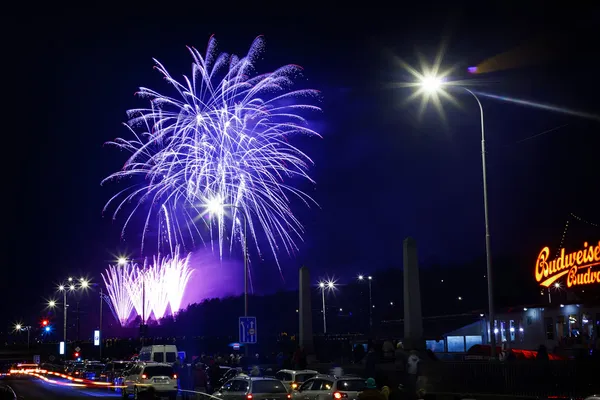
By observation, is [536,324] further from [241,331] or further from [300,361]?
[241,331]

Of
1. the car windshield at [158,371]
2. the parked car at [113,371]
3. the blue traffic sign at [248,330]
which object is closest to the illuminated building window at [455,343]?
the blue traffic sign at [248,330]

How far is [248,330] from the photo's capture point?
123 feet

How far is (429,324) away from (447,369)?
122ft

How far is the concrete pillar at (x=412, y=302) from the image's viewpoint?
1330 inches

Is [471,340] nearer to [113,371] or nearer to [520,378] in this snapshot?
[113,371]

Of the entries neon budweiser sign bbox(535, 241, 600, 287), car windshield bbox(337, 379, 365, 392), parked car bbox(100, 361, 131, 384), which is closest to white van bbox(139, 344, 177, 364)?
parked car bbox(100, 361, 131, 384)

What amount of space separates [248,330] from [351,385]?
13.7 m

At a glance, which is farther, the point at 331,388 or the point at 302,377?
the point at 302,377

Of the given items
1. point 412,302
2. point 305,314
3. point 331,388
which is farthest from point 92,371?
point 331,388

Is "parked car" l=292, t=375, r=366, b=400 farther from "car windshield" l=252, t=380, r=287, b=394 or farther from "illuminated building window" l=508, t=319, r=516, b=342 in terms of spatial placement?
"illuminated building window" l=508, t=319, r=516, b=342

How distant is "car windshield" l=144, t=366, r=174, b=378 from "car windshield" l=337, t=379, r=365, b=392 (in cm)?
1166

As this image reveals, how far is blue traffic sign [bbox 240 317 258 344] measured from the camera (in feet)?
123

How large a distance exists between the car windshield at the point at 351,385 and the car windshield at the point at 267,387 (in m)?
1.78

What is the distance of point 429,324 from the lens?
64.4 m
